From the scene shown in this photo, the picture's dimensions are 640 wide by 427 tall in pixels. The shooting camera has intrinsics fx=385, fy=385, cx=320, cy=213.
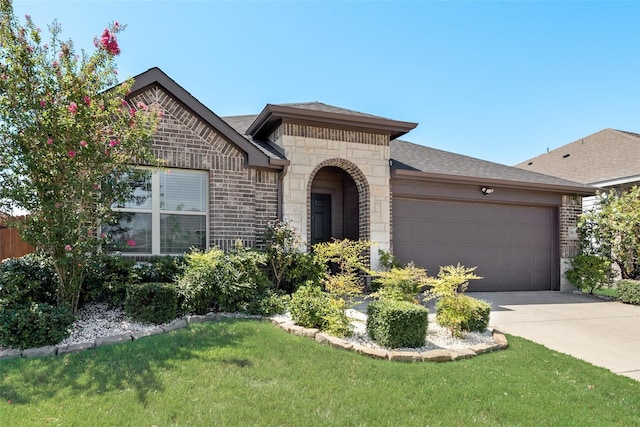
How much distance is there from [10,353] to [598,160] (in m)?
19.8

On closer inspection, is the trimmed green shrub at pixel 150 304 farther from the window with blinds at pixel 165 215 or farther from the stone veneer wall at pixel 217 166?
the stone veneer wall at pixel 217 166

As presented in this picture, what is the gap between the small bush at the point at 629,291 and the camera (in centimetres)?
955

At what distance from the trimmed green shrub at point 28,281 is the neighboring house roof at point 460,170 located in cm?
752

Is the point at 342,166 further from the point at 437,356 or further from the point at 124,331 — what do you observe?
the point at 124,331

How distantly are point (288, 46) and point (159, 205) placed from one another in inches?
218

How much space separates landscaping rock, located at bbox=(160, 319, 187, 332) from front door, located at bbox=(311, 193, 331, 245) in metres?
5.45

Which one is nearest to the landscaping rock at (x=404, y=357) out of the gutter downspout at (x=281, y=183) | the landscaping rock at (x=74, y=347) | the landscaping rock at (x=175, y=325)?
the landscaping rock at (x=175, y=325)

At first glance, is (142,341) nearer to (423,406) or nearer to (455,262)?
(423,406)

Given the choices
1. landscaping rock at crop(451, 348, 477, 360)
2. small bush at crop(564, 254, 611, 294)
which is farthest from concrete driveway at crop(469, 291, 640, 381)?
landscaping rock at crop(451, 348, 477, 360)

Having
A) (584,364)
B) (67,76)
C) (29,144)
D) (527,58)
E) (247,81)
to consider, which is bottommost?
(584,364)

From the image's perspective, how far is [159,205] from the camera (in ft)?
26.0

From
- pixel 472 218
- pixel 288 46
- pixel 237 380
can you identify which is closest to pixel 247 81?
pixel 288 46

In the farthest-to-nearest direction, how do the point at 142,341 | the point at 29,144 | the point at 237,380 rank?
the point at 29,144, the point at 142,341, the point at 237,380

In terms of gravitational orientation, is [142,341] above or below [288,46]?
below
